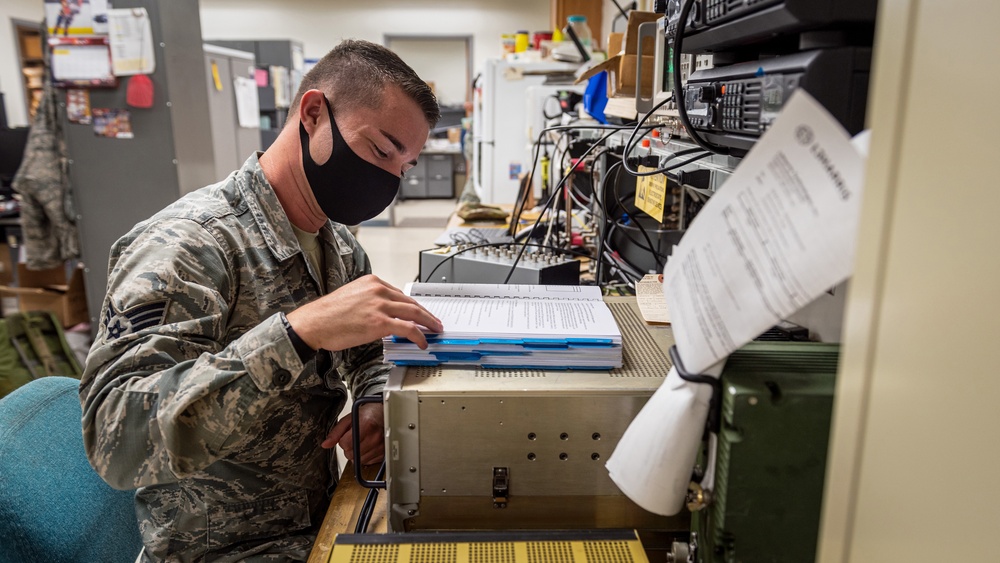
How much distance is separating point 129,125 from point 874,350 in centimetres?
312

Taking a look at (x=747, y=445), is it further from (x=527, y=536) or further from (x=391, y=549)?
(x=391, y=549)

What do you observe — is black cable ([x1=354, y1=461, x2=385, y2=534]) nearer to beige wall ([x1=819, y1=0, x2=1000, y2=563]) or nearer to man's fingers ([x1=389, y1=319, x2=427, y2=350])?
man's fingers ([x1=389, y1=319, x2=427, y2=350])

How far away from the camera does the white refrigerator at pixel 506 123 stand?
3477 millimetres

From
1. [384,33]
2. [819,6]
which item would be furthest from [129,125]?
[384,33]

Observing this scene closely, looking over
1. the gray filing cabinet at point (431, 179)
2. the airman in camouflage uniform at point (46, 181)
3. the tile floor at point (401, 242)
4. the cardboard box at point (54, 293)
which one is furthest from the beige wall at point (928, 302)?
the gray filing cabinet at point (431, 179)

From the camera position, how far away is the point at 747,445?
1.78 ft

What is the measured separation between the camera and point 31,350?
259 centimetres

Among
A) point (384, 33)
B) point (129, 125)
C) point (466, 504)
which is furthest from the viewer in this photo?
point (384, 33)

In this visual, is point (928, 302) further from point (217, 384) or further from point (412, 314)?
point (217, 384)

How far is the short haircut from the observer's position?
1.13 m

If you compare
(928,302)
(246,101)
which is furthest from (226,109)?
(928,302)

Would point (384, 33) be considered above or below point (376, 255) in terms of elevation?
above

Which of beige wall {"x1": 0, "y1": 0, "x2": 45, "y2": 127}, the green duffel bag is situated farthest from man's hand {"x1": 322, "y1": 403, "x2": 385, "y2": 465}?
beige wall {"x1": 0, "y1": 0, "x2": 45, "y2": 127}

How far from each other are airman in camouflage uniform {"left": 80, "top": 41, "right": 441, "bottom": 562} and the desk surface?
57 mm
